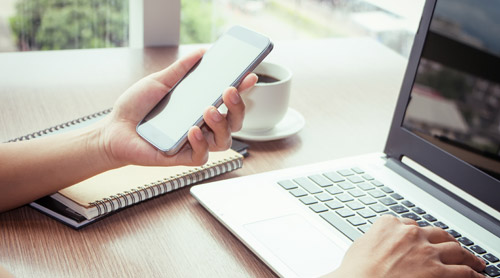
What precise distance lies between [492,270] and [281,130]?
409 millimetres

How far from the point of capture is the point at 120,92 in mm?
995

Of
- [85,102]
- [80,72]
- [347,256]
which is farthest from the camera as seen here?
[80,72]

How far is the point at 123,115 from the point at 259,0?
10.7 feet

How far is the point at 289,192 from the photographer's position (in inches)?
27.9

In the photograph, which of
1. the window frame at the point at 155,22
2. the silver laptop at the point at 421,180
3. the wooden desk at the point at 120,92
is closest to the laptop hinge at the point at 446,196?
the silver laptop at the point at 421,180

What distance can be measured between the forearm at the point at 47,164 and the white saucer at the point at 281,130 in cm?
24

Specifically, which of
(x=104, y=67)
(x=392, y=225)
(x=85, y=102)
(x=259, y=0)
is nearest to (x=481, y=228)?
(x=392, y=225)

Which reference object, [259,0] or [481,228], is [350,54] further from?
[259,0]

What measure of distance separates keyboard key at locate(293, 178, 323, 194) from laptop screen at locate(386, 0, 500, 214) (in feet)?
0.51

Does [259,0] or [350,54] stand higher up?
[350,54]

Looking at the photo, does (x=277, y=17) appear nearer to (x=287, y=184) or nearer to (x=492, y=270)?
(x=287, y=184)

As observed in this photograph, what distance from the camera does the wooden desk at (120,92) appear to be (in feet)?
1.94

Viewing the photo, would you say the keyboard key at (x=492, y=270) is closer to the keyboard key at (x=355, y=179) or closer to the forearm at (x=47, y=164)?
the keyboard key at (x=355, y=179)

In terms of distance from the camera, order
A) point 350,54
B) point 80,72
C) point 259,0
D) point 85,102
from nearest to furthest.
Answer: point 85,102 < point 80,72 < point 350,54 < point 259,0
